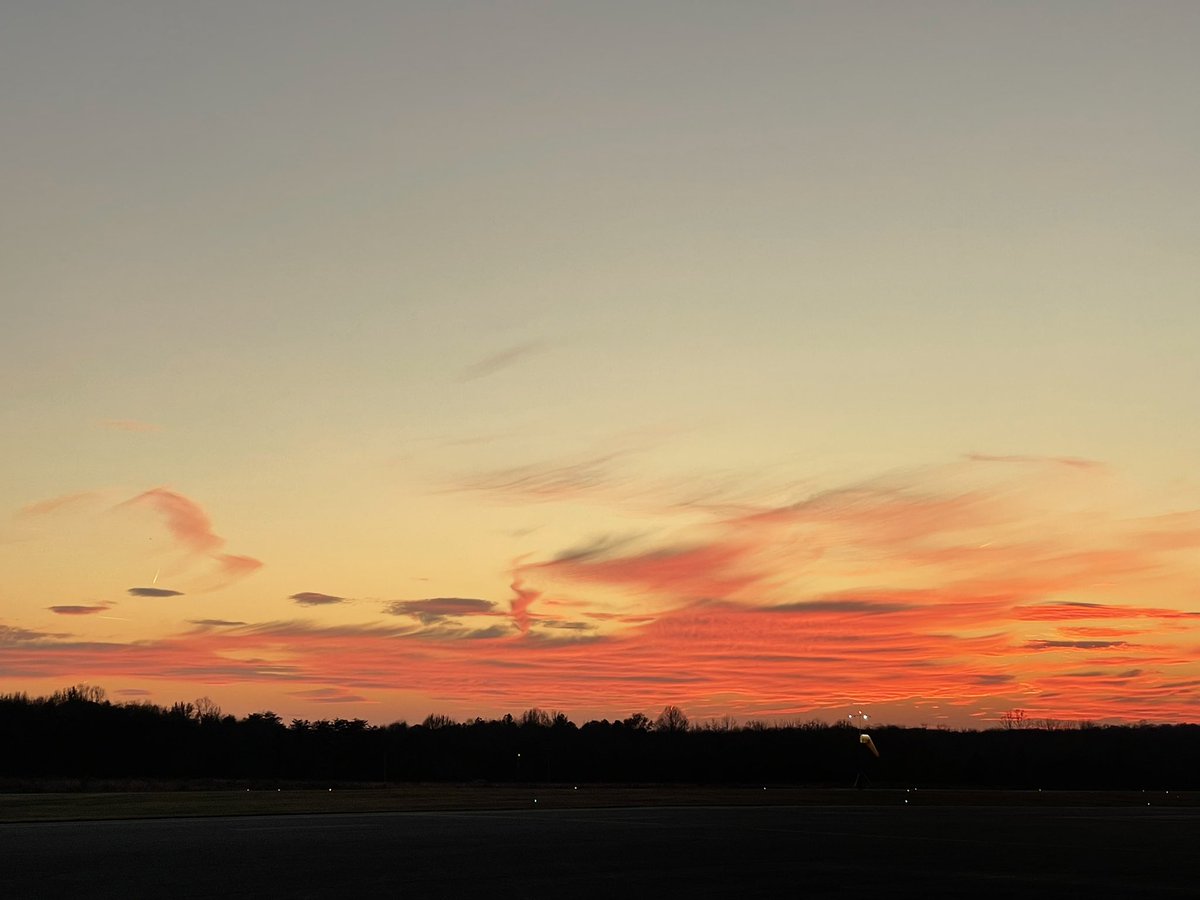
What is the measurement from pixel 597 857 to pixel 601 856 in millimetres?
377

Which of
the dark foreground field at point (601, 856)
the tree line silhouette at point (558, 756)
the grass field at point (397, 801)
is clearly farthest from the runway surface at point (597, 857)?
the tree line silhouette at point (558, 756)

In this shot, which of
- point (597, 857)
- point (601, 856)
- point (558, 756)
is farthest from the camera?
point (558, 756)

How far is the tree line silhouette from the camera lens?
15250 centimetres

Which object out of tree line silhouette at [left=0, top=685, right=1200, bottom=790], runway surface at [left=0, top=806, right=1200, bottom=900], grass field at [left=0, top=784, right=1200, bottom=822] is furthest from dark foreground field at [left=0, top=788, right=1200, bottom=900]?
tree line silhouette at [left=0, top=685, right=1200, bottom=790]

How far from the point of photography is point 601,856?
39.4 metres

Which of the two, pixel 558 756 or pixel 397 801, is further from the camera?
pixel 558 756

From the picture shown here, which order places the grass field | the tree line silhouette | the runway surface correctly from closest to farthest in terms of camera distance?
the runway surface < the grass field < the tree line silhouette

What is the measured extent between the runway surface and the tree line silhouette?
9165 cm

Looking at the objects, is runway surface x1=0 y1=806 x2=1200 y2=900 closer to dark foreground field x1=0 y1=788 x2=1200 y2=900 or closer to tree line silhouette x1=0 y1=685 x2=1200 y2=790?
dark foreground field x1=0 y1=788 x2=1200 y2=900

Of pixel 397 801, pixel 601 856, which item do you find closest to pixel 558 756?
pixel 397 801

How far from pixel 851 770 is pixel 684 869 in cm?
12964

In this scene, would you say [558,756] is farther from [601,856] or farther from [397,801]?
[601,856]

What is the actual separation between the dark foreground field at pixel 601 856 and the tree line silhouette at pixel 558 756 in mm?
89322

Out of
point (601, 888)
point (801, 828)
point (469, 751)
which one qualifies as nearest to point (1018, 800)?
point (801, 828)
